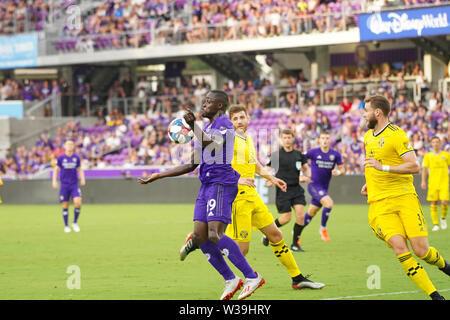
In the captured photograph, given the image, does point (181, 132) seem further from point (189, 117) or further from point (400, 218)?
point (400, 218)

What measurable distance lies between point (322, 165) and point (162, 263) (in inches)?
175

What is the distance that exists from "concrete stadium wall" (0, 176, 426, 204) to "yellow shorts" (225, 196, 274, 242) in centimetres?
1865

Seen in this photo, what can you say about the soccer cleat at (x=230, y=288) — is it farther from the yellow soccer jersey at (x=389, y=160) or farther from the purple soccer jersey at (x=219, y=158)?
the yellow soccer jersey at (x=389, y=160)

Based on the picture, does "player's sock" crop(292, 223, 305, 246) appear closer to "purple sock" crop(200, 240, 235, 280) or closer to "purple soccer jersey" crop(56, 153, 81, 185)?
"purple sock" crop(200, 240, 235, 280)

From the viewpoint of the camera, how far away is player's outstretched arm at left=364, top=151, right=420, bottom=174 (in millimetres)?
9125

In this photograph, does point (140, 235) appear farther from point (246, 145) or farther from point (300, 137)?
point (300, 137)

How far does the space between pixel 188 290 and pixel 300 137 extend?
72.9 feet

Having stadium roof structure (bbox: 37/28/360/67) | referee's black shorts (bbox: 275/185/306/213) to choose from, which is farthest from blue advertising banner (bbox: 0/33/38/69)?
referee's black shorts (bbox: 275/185/306/213)

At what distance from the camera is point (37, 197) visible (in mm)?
35531

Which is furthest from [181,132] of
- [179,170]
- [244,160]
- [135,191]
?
[135,191]

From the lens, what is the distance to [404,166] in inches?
360

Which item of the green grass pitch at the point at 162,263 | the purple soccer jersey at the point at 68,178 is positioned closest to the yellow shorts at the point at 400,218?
the green grass pitch at the point at 162,263
